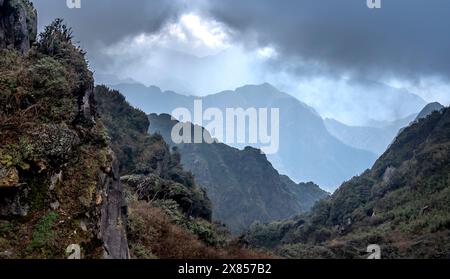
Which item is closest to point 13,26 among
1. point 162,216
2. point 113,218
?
point 113,218

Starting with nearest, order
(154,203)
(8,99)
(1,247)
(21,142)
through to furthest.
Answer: (1,247) < (21,142) < (8,99) < (154,203)

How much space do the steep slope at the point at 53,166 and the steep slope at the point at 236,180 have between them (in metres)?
143

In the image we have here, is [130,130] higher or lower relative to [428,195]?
higher

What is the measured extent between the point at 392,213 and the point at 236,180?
116996 mm

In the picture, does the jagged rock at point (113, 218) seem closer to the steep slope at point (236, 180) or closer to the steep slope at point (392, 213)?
the steep slope at point (392, 213)

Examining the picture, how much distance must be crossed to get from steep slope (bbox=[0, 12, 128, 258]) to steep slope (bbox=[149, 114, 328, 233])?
469 ft

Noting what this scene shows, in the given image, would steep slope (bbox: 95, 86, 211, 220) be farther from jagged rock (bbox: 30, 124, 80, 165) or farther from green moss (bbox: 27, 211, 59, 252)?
green moss (bbox: 27, 211, 59, 252)

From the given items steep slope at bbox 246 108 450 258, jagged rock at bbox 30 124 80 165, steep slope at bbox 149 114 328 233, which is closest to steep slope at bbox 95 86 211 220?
steep slope at bbox 246 108 450 258

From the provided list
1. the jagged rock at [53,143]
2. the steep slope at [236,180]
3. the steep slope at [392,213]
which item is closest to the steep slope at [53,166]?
the jagged rock at [53,143]

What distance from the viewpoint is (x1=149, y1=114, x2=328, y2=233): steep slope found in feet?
535

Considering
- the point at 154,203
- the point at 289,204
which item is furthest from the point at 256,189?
the point at 154,203
